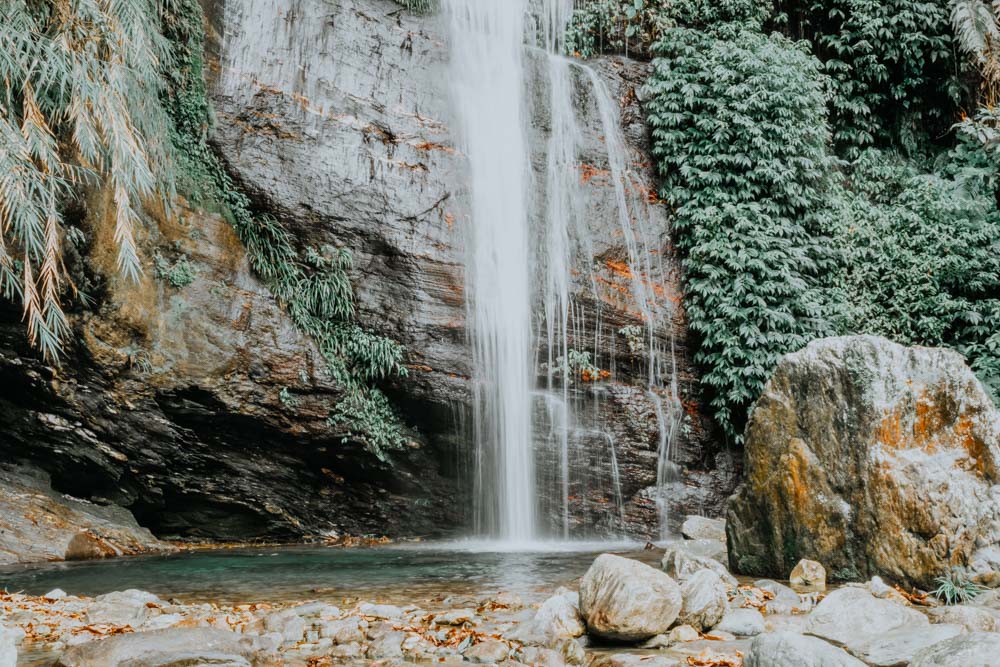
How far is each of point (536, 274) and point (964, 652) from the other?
8.75 metres

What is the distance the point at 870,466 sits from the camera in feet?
19.9

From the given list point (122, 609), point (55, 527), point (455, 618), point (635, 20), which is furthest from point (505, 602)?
point (635, 20)

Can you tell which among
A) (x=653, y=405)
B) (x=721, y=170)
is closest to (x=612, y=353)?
(x=653, y=405)

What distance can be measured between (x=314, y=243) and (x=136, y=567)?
4.80 m

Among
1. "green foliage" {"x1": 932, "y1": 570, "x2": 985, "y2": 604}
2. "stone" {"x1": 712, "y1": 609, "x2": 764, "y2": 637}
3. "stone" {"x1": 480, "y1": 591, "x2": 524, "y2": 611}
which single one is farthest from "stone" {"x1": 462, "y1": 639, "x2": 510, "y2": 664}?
"green foliage" {"x1": 932, "y1": 570, "x2": 985, "y2": 604}

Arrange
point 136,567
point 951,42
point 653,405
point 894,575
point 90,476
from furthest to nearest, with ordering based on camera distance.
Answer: point 951,42
point 653,405
point 90,476
point 136,567
point 894,575

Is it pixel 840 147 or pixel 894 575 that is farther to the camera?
pixel 840 147

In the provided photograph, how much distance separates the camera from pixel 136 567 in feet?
26.6

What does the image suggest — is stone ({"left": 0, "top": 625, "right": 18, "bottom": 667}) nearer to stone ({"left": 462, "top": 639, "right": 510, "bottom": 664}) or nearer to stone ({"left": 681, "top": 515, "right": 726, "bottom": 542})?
stone ({"left": 462, "top": 639, "right": 510, "bottom": 664})

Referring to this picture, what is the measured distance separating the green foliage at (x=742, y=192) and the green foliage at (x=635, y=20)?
584 millimetres

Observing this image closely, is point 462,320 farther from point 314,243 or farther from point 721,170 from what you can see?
point 721,170

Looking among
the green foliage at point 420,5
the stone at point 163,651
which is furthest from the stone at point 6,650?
the green foliage at point 420,5

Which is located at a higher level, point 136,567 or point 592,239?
point 592,239

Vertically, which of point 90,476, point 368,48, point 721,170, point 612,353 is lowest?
point 90,476
